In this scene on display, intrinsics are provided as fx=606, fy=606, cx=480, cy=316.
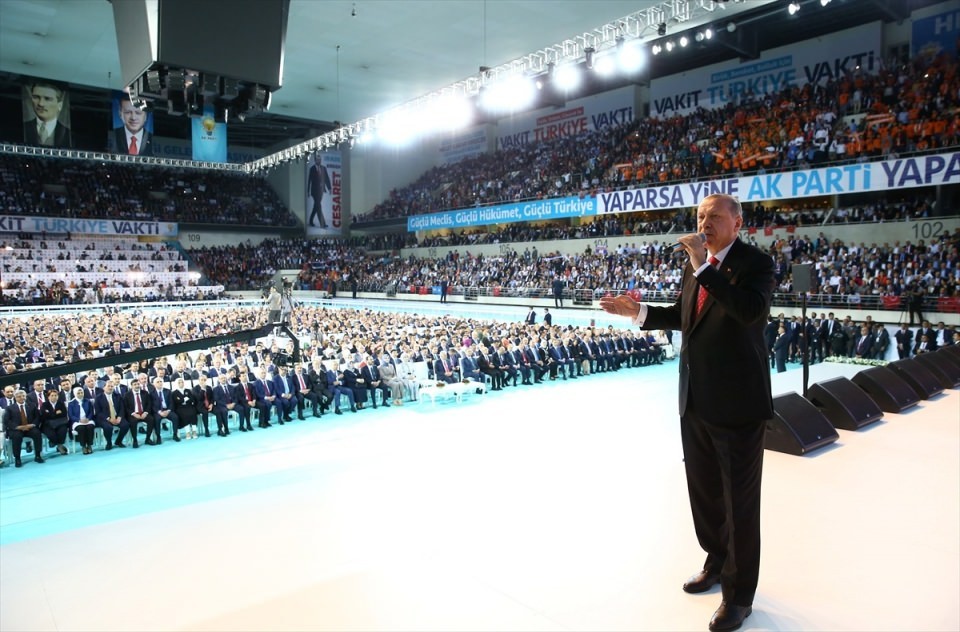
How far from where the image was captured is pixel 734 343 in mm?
2627

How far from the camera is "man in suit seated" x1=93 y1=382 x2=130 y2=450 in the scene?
33.2ft

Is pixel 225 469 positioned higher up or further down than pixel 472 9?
further down

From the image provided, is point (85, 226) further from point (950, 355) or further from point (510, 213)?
point (950, 355)

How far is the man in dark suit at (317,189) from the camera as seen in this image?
151 ft

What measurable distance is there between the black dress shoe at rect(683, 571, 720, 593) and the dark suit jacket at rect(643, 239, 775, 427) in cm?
92

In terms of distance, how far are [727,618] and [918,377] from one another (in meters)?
7.90

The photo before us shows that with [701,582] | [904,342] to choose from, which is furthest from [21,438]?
[904,342]

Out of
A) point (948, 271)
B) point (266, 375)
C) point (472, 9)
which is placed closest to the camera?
point (266, 375)

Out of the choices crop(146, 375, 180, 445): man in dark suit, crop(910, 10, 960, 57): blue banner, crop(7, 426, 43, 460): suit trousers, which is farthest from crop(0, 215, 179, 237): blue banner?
crop(910, 10, 960, 57): blue banner

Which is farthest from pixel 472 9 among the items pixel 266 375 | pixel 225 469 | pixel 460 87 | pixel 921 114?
pixel 225 469

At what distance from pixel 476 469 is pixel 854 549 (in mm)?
3324

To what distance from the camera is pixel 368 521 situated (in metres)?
4.65

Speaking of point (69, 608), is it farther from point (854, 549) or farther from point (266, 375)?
point (266, 375)

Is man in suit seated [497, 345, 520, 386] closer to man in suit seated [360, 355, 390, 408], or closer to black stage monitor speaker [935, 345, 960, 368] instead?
man in suit seated [360, 355, 390, 408]
